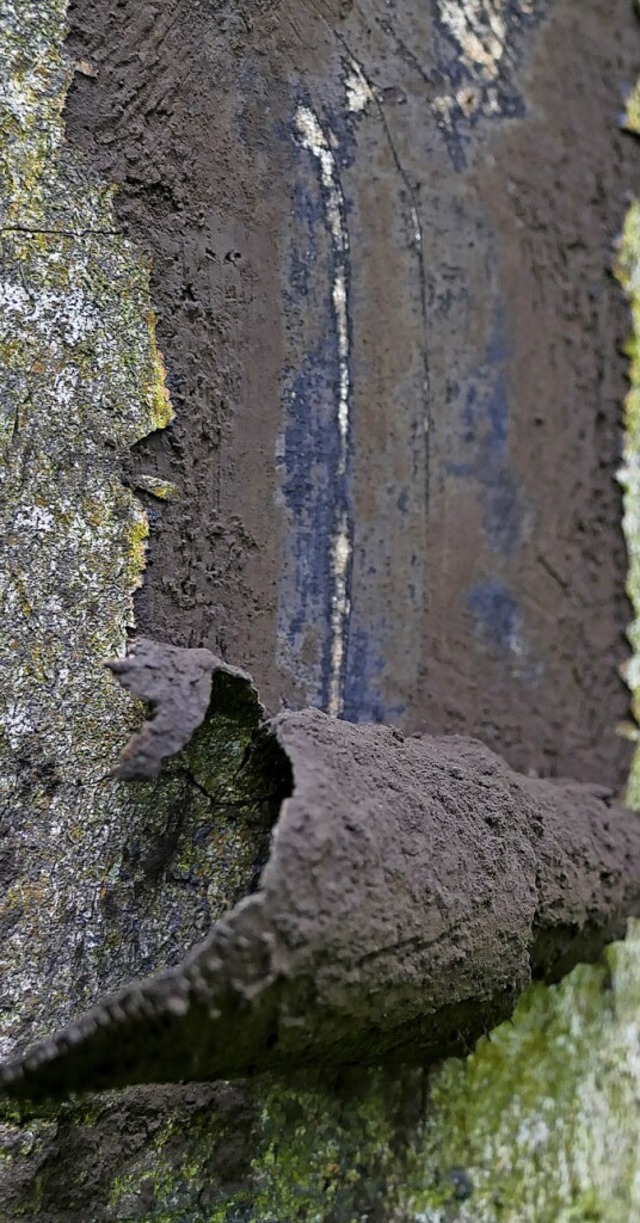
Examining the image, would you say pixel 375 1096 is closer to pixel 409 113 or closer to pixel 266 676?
pixel 266 676

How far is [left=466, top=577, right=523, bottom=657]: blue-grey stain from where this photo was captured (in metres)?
1.16

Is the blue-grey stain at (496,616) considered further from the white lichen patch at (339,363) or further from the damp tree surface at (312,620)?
the white lichen patch at (339,363)

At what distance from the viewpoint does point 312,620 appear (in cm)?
101

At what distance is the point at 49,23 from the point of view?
0.90m

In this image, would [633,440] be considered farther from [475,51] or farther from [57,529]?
[57,529]

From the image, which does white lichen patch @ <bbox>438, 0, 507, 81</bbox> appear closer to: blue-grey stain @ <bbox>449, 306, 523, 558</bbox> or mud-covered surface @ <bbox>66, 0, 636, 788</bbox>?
mud-covered surface @ <bbox>66, 0, 636, 788</bbox>

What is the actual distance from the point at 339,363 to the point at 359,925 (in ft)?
1.77

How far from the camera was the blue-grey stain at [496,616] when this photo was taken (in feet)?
3.80

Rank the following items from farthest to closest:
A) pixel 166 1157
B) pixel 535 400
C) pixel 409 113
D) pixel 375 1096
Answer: pixel 535 400 < pixel 409 113 < pixel 375 1096 < pixel 166 1157

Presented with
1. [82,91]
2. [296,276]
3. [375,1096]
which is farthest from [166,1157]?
[82,91]

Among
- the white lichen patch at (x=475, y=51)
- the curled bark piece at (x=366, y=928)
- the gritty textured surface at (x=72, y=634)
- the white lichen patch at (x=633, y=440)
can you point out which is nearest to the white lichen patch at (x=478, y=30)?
the white lichen patch at (x=475, y=51)

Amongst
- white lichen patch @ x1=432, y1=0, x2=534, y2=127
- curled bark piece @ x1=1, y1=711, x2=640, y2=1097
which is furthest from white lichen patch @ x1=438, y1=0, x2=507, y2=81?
curled bark piece @ x1=1, y1=711, x2=640, y2=1097

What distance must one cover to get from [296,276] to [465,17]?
0.39 meters

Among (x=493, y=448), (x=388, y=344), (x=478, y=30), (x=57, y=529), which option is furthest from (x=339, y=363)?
(x=478, y=30)
